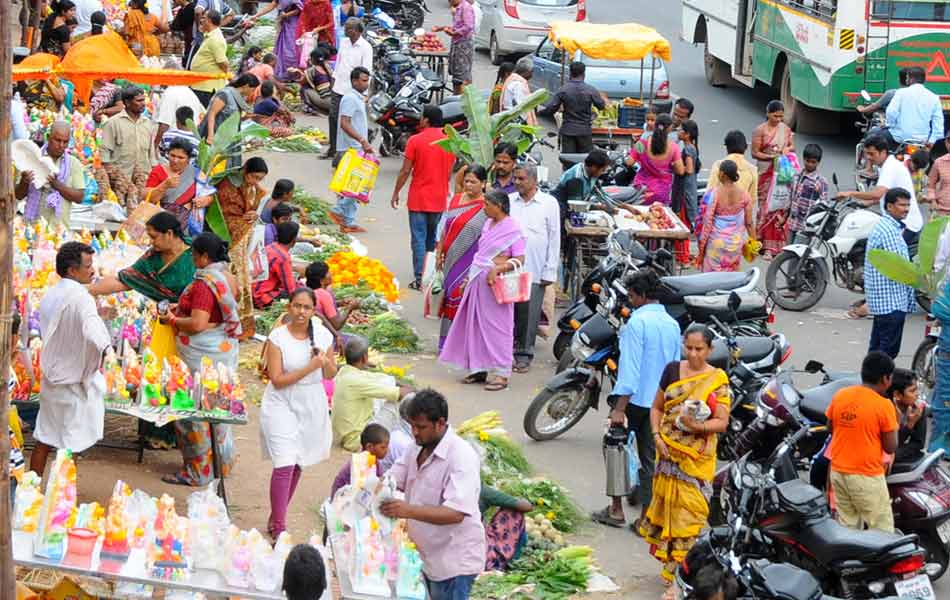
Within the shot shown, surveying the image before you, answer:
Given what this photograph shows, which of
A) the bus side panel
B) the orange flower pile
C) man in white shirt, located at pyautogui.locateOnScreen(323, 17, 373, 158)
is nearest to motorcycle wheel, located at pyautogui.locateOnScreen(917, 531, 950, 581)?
the orange flower pile

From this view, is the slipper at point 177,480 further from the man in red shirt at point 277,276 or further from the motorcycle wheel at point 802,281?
the motorcycle wheel at point 802,281

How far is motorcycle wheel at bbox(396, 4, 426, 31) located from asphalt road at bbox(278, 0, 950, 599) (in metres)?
6.76

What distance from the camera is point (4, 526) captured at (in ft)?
18.3

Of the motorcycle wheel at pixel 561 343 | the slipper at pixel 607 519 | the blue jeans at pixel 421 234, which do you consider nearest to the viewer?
the slipper at pixel 607 519

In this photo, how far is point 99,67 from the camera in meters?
13.0

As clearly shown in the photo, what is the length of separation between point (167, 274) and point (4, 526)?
3.97 m

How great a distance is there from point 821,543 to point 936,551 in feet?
4.07

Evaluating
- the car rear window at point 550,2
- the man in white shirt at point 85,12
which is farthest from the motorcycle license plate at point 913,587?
the car rear window at point 550,2

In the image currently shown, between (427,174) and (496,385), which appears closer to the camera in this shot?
(496,385)

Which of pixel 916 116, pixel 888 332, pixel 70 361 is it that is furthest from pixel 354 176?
pixel 70 361

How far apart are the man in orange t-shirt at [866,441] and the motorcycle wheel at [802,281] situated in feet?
18.6

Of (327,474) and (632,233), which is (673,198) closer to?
(632,233)

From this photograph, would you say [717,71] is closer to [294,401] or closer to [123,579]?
[294,401]

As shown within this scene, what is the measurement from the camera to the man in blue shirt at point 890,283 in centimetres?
1176
